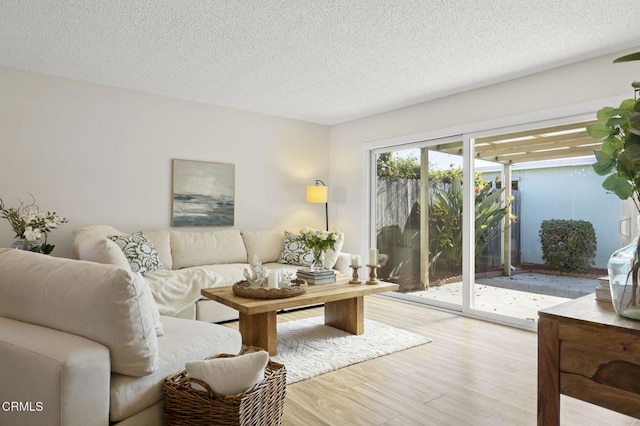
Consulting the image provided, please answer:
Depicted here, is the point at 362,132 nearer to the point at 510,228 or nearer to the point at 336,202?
the point at 336,202

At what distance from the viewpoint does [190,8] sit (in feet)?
8.65

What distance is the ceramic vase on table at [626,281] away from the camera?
1.15 metres

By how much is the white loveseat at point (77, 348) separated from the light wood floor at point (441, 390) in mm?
870

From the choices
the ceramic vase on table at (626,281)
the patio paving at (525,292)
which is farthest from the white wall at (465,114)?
the ceramic vase on table at (626,281)

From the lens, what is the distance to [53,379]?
136cm

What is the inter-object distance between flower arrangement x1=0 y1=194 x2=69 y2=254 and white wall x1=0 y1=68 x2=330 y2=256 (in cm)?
13

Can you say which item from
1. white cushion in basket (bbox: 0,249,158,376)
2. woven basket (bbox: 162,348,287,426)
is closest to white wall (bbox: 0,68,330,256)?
white cushion in basket (bbox: 0,249,158,376)

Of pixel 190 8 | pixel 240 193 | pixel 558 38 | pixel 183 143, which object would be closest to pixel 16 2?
pixel 190 8

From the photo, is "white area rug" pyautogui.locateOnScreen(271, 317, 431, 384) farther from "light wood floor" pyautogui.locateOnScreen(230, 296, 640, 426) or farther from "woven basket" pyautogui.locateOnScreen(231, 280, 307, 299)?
"woven basket" pyautogui.locateOnScreen(231, 280, 307, 299)

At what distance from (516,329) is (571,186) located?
1.45 m

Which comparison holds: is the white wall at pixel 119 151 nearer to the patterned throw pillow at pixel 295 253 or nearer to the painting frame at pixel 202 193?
the painting frame at pixel 202 193

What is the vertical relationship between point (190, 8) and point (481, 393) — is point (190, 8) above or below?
above

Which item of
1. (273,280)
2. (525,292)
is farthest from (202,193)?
(525,292)

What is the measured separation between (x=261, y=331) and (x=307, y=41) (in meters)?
2.31
